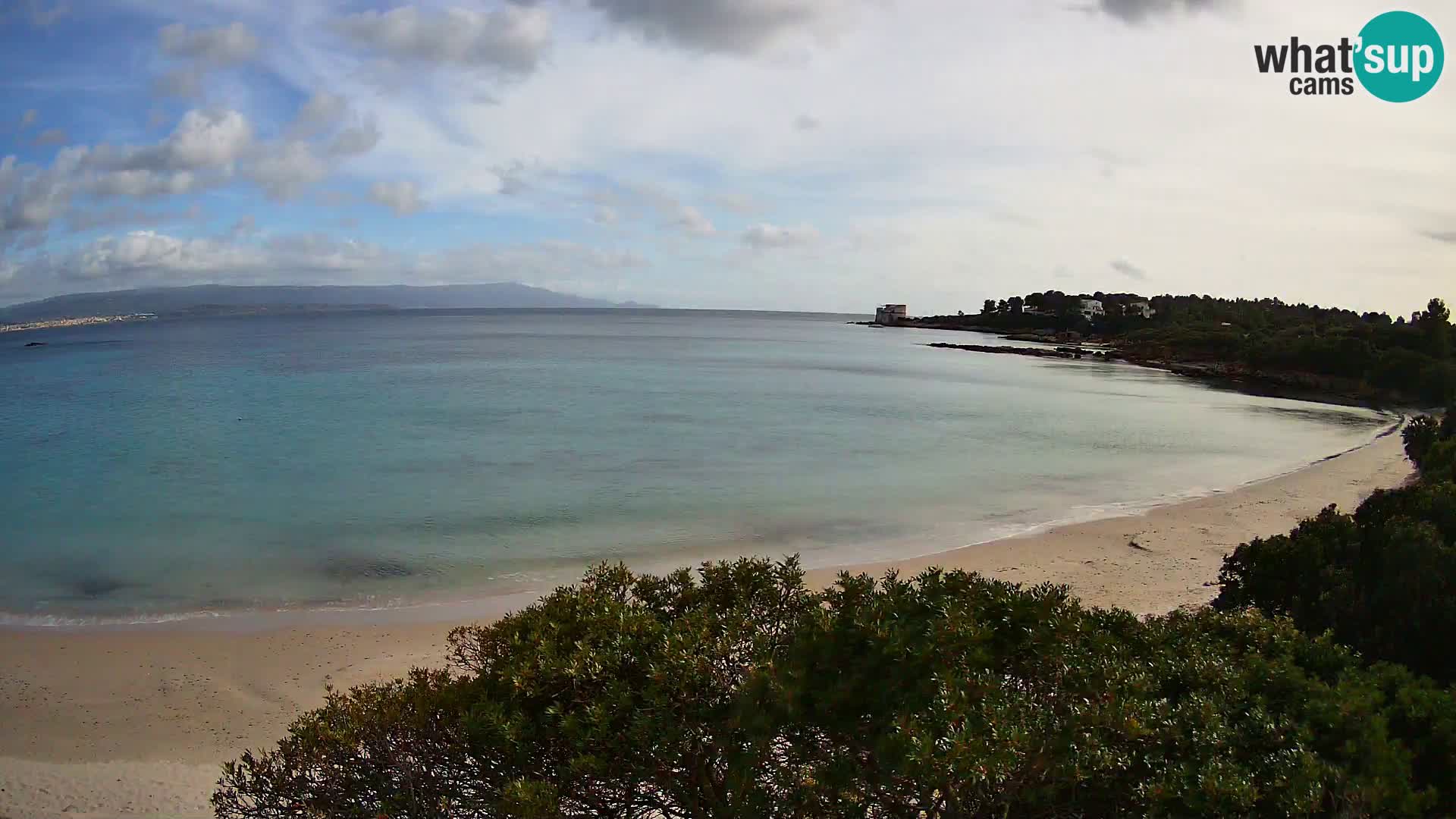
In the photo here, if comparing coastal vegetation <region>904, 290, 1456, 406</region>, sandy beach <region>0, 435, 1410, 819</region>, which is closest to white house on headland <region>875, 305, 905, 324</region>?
coastal vegetation <region>904, 290, 1456, 406</region>

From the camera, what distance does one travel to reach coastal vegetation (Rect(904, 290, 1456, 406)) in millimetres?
43956

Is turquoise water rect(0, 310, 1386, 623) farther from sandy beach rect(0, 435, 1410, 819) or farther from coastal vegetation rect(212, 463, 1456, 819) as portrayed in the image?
coastal vegetation rect(212, 463, 1456, 819)

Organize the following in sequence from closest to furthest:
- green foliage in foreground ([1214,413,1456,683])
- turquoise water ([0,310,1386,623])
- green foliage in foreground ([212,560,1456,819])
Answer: green foliage in foreground ([212,560,1456,819]) → green foliage in foreground ([1214,413,1456,683]) → turquoise water ([0,310,1386,623])

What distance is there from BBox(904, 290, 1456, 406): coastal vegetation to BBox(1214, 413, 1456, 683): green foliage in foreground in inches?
950

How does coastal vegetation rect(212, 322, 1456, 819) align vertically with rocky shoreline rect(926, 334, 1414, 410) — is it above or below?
below

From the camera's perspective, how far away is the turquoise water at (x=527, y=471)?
51.4ft

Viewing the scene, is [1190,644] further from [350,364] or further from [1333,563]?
[350,364]

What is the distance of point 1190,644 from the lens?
15.8ft

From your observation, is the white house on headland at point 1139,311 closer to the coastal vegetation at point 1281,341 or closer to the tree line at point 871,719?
the coastal vegetation at point 1281,341

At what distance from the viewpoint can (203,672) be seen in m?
10.4

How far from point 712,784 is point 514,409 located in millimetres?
37229

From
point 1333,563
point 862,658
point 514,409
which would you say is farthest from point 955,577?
point 514,409

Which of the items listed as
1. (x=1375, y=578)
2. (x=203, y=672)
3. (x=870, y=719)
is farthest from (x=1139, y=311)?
(x=870, y=719)

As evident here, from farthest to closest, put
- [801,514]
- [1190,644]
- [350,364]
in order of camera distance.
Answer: [350,364] → [801,514] → [1190,644]
